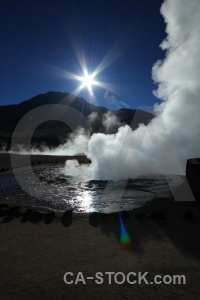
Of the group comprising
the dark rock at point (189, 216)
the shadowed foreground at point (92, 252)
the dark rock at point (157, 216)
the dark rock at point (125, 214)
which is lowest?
the shadowed foreground at point (92, 252)

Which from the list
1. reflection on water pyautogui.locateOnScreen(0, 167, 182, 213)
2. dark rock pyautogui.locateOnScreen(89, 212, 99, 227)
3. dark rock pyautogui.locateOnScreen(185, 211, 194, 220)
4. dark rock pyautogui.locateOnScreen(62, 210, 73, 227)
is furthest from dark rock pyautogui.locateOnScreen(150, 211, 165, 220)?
dark rock pyautogui.locateOnScreen(62, 210, 73, 227)

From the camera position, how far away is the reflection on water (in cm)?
1084

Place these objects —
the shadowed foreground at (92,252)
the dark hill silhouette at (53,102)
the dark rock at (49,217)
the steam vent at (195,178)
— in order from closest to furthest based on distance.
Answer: the shadowed foreground at (92,252)
the dark rock at (49,217)
the steam vent at (195,178)
the dark hill silhouette at (53,102)

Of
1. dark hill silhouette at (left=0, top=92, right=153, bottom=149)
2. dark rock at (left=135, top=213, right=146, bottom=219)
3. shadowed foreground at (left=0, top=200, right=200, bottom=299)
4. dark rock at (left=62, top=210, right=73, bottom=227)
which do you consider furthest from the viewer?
dark hill silhouette at (left=0, top=92, right=153, bottom=149)

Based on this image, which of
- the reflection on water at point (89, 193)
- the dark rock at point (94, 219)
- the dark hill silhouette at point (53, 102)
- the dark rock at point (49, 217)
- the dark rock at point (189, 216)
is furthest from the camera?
the dark hill silhouette at point (53, 102)

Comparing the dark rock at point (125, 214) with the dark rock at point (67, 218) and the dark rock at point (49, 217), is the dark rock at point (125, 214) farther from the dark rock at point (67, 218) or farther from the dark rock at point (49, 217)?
the dark rock at point (49, 217)

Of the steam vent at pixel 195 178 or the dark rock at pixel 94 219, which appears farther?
the steam vent at pixel 195 178

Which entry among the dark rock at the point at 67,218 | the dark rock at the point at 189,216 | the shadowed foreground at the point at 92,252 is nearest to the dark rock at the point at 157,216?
the shadowed foreground at the point at 92,252

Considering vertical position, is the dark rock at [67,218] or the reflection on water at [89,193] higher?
the reflection on water at [89,193]

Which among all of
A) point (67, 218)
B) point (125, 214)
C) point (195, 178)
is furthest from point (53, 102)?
point (125, 214)

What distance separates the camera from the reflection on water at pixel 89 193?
35.6 feet

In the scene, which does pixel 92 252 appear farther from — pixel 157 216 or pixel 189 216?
pixel 189 216

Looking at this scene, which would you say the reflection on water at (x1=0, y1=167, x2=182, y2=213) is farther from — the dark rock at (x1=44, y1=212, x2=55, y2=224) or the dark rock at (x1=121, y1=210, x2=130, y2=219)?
the dark rock at (x1=44, y1=212, x2=55, y2=224)

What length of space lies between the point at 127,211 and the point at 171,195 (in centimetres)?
331
